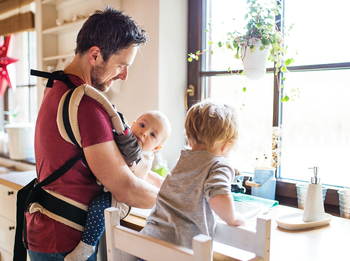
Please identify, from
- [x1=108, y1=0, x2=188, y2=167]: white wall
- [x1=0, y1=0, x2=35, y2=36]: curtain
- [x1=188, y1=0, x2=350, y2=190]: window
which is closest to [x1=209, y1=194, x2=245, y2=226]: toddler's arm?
[x1=188, y1=0, x2=350, y2=190]: window

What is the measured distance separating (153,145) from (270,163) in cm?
79

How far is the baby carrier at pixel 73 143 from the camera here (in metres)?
1.04

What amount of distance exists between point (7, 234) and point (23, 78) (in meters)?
2.04

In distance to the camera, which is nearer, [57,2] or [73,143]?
[73,143]

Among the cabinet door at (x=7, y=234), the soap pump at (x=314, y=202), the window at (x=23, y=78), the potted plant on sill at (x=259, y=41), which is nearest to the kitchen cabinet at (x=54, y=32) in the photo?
the window at (x=23, y=78)

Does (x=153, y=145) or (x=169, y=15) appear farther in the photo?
(x=169, y=15)

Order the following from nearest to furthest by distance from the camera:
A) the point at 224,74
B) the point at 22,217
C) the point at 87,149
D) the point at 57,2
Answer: the point at 87,149 < the point at 22,217 < the point at 224,74 < the point at 57,2

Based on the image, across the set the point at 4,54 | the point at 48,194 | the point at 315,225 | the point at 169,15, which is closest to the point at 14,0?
the point at 4,54

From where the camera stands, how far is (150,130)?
54.8 inches

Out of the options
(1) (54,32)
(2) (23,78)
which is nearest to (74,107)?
(1) (54,32)

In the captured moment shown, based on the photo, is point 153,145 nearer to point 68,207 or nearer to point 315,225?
point 68,207

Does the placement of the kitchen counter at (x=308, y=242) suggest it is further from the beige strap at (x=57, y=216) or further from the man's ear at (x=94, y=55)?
the man's ear at (x=94, y=55)

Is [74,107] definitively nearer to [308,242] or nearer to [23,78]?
[308,242]

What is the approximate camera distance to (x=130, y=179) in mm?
1117
